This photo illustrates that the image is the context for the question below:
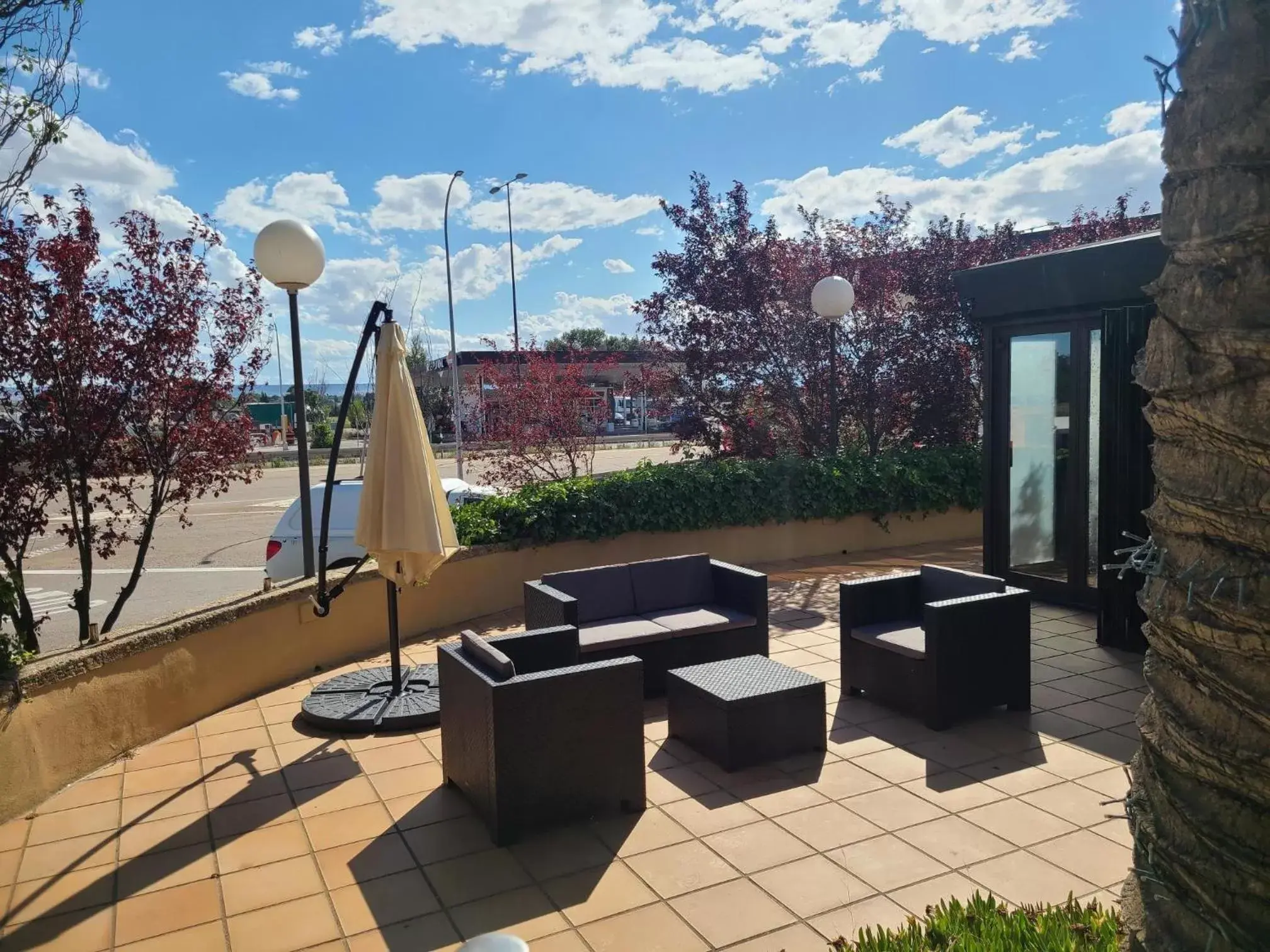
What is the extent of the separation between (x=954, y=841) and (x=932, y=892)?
440mm

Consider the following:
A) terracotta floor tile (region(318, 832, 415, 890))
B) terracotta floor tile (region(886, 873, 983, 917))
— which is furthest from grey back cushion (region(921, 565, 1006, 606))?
terracotta floor tile (region(318, 832, 415, 890))

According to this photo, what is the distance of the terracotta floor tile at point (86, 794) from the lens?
432 cm

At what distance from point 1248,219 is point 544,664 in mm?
3787

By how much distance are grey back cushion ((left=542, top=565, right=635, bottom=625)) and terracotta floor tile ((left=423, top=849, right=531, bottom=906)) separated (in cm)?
220

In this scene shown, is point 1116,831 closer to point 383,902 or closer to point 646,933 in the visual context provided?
point 646,933

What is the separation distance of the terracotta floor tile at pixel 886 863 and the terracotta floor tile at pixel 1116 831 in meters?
0.76

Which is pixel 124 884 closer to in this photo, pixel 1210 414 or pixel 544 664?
pixel 544 664

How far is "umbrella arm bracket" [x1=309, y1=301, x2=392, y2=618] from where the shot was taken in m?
5.29

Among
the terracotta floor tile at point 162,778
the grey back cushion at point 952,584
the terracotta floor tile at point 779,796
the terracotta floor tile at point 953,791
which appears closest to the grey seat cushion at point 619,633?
the terracotta floor tile at point 779,796

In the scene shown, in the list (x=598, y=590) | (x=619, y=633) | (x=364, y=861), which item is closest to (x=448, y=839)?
(x=364, y=861)

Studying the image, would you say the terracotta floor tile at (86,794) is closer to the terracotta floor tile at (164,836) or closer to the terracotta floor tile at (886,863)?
the terracotta floor tile at (164,836)

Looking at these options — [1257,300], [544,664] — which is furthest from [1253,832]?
[544,664]

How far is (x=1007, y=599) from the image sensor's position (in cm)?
500

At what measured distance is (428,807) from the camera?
4.18 meters
